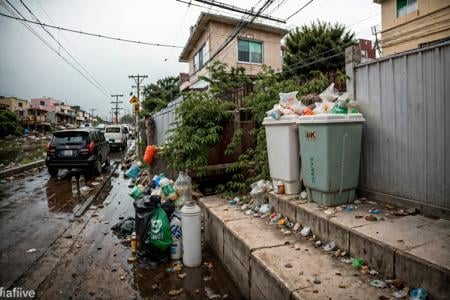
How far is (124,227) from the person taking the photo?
4.91m

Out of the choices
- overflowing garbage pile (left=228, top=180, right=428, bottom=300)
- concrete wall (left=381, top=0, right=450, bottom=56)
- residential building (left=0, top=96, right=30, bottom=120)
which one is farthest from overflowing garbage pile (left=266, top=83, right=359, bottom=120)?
residential building (left=0, top=96, right=30, bottom=120)

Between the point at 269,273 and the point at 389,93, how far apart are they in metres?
2.48

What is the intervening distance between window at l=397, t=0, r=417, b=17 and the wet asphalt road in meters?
16.2

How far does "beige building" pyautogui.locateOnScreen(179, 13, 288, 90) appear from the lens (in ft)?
59.5

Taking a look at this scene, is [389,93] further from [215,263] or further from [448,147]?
[215,263]

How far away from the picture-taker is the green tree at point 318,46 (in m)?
16.7

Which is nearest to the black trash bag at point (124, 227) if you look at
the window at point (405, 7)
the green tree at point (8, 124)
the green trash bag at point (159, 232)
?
the green trash bag at point (159, 232)

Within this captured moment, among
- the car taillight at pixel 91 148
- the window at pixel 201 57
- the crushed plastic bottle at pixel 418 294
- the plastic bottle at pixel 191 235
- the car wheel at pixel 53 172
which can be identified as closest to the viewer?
the crushed plastic bottle at pixel 418 294

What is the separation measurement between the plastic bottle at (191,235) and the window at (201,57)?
56.1 ft

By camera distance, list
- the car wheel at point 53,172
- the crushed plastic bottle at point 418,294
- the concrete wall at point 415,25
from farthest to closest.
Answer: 1. the concrete wall at point 415,25
2. the car wheel at point 53,172
3. the crushed plastic bottle at point 418,294

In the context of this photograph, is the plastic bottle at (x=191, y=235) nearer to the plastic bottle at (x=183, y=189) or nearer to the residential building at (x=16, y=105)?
the plastic bottle at (x=183, y=189)

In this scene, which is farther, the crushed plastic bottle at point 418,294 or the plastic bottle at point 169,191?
the plastic bottle at point 169,191

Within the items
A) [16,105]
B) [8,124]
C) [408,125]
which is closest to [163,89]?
[8,124]

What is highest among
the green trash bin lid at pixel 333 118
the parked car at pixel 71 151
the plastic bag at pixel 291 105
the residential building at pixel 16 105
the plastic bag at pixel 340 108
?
the residential building at pixel 16 105
